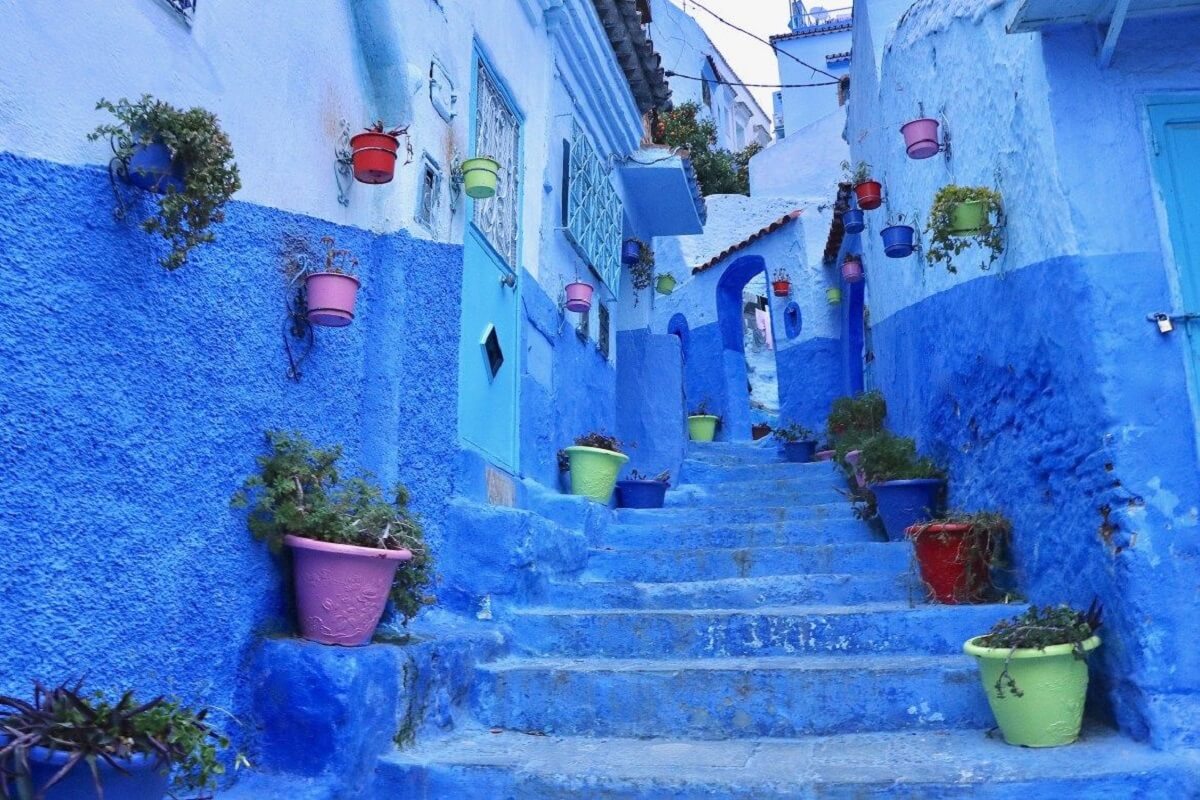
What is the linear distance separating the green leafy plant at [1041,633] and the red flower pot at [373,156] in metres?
3.26

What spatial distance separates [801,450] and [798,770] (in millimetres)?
7864

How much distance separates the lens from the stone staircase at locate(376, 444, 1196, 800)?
3428mm

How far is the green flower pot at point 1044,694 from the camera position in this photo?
3.62m

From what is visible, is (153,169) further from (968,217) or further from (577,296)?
(577,296)

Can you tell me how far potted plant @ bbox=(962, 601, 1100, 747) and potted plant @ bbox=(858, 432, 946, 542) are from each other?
7.19ft

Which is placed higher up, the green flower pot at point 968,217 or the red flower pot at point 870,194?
the red flower pot at point 870,194

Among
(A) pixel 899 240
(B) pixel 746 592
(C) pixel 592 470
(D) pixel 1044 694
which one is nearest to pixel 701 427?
(C) pixel 592 470

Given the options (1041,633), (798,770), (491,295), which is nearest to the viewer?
(798,770)

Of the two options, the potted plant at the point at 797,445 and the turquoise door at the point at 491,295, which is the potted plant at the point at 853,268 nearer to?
the potted plant at the point at 797,445

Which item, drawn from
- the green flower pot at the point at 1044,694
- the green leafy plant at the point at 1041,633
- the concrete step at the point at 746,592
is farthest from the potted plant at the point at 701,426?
the green flower pot at the point at 1044,694

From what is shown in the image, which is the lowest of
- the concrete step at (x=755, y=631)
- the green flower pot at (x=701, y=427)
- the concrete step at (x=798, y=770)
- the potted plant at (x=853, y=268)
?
the concrete step at (x=798, y=770)

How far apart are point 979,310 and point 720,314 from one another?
11072 millimetres

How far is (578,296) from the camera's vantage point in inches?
298

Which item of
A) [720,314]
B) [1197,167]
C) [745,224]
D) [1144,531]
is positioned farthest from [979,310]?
A: [745,224]
